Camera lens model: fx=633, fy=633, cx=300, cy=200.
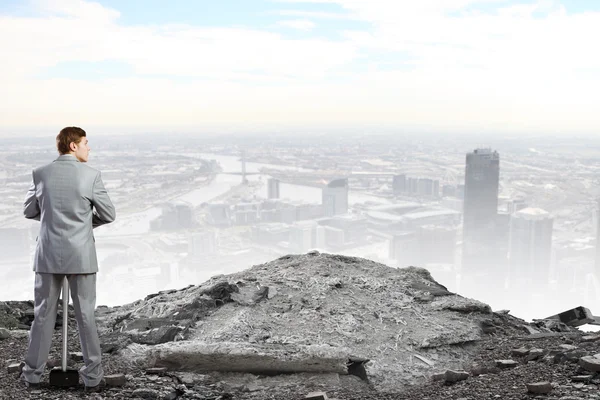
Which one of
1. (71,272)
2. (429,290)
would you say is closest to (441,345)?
(429,290)

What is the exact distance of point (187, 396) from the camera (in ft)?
15.4

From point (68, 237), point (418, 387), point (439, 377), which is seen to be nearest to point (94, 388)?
point (68, 237)

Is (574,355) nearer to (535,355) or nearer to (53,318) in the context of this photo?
(535,355)

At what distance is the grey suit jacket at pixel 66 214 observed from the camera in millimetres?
4273

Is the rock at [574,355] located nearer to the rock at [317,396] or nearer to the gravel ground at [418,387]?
the gravel ground at [418,387]

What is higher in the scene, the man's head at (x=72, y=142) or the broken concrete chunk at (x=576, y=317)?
the man's head at (x=72, y=142)

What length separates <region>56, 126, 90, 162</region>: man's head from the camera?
4402mm

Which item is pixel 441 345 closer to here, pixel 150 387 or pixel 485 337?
pixel 485 337

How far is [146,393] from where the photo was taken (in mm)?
4605

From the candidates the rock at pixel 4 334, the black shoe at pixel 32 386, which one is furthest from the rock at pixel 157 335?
the rock at pixel 4 334

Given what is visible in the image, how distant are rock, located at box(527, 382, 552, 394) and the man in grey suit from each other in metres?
3.07

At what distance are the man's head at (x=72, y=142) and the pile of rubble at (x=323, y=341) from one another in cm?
168

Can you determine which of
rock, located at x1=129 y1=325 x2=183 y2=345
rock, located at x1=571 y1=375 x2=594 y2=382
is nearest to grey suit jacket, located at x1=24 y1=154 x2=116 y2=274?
rock, located at x1=129 y1=325 x2=183 y2=345

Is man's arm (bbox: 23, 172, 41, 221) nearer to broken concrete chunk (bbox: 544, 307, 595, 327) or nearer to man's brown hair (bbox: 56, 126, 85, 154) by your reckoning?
man's brown hair (bbox: 56, 126, 85, 154)
